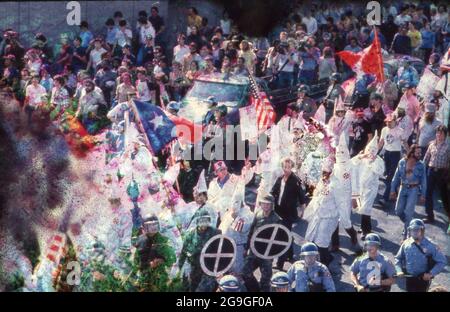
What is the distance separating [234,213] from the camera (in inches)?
544

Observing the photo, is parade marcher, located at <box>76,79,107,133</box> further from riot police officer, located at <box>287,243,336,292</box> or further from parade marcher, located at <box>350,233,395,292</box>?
parade marcher, located at <box>350,233,395,292</box>

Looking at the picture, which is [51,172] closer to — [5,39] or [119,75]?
[119,75]

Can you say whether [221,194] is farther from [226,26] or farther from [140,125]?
[226,26]

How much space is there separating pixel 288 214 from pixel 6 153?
12.5 ft

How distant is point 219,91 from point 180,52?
2313 mm

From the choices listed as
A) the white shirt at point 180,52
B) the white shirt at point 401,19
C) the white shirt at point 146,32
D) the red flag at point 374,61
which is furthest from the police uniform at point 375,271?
the white shirt at point 401,19

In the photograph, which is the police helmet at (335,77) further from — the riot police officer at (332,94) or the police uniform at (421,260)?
the police uniform at (421,260)

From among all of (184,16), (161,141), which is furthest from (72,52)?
(161,141)

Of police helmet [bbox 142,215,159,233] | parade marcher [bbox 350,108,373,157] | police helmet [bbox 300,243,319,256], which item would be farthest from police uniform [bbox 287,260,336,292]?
parade marcher [bbox 350,108,373,157]

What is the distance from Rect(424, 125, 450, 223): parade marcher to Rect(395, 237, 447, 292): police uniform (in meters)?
2.81

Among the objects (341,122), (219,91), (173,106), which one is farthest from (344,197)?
(219,91)

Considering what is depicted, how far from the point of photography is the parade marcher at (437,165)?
52.6ft

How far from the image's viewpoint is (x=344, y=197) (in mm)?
15023
